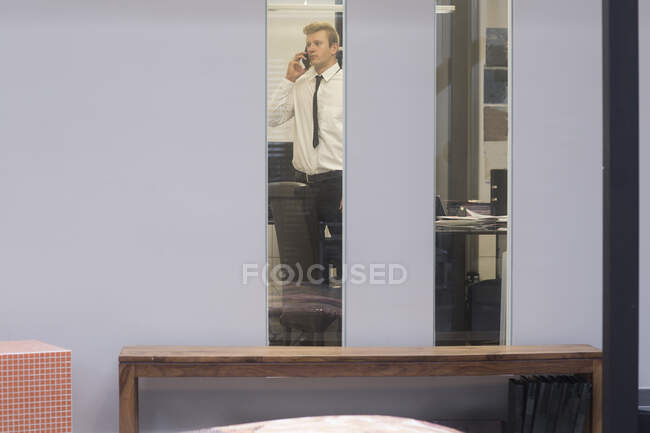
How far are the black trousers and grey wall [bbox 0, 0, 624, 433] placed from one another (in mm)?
68

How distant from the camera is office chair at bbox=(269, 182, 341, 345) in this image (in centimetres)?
328

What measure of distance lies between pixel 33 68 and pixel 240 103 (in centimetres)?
113

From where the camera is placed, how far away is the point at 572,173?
3389 millimetres

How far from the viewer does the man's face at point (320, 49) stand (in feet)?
10.8

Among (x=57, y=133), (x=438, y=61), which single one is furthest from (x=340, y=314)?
(x=57, y=133)

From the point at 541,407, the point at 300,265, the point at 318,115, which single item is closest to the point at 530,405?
the point at 541,407

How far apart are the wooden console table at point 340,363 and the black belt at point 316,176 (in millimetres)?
927

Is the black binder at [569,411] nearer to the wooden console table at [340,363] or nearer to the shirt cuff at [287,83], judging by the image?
the wooden console table at [340,363]

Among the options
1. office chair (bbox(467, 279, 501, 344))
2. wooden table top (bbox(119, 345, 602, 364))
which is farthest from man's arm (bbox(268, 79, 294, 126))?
office chair (bbox(467, 279, 501, 344))

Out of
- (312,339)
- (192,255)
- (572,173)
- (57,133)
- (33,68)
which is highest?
(33,68)

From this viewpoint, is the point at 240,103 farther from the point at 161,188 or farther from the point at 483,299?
the point at 483,299

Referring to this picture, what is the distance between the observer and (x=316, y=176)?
329 cm

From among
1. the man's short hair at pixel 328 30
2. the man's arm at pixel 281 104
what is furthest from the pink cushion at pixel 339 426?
the man's short hair at pixel 328 30

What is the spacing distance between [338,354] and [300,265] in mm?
562
